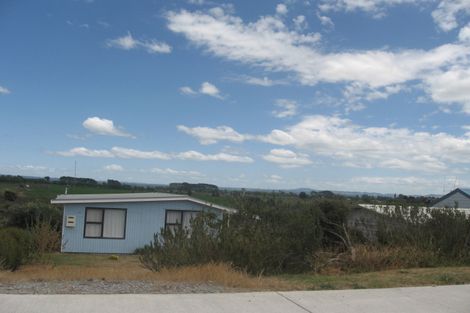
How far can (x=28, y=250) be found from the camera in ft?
50.8

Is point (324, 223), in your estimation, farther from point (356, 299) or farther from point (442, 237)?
point (356, 299)

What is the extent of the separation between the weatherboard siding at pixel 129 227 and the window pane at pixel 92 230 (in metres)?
0.21

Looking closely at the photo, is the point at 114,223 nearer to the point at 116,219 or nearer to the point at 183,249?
the point at 116,219

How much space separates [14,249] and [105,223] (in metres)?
14.6

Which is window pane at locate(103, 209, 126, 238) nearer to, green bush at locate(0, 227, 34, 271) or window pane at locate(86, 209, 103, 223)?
window pane at locate(86, 209, 103, 223)

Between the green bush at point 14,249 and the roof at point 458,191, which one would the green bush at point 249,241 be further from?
the roof at point 458,191

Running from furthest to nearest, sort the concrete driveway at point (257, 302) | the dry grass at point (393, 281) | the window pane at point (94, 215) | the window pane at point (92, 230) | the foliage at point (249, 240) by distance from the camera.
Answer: the window pane at point (94, 215) → the window pane at point (92, 230) → the foliage at point (249, 240) → the dry grass at point (393, 281) → the concrete driveway at point (257, 302)

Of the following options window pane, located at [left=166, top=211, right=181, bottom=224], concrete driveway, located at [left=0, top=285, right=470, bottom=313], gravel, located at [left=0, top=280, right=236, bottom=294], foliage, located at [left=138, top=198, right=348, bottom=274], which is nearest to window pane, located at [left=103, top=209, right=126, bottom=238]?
window pane, located at [left=166, top=211, right=181, bottom=224]

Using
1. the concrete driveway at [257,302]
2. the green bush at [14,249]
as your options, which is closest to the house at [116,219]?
the green bush at [14,249]

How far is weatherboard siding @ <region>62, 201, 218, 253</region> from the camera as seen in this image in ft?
90.0

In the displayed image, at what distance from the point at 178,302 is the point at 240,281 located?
5.60ft

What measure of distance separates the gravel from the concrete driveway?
1.19 ft

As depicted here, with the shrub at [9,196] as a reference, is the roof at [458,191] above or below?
above

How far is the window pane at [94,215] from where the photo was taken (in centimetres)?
2792
